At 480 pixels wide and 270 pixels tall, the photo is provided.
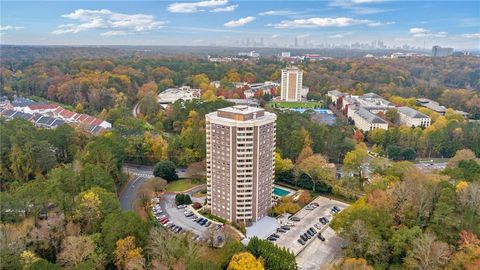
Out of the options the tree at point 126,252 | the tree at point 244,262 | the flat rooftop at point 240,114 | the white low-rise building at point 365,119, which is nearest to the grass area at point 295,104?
the white low-rise building at point 365,119

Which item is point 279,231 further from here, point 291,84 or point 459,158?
point 291,84

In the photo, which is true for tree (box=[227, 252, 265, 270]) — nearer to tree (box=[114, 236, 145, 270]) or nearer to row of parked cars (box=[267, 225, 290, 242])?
tree (box=[114, 236, 145, 270])

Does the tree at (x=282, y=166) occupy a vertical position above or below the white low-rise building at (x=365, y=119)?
below

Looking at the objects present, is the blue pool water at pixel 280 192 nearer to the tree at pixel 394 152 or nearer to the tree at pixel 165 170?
the tree at pixel 165 170

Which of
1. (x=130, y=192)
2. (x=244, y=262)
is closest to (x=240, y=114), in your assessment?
(x=244, y=262)

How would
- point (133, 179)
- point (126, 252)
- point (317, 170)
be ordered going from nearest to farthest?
A: 1. point (126, 252)
2. point (317, 170)
3. point (133, 179)

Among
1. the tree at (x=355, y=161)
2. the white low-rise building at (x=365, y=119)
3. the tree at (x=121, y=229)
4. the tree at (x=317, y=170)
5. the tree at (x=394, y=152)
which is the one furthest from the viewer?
the white low-rise building at (x=365, y=119)

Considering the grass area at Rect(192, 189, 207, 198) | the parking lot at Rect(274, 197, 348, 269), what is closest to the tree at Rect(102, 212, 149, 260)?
the parking lot at Rect(274, 197, 348, 269)
